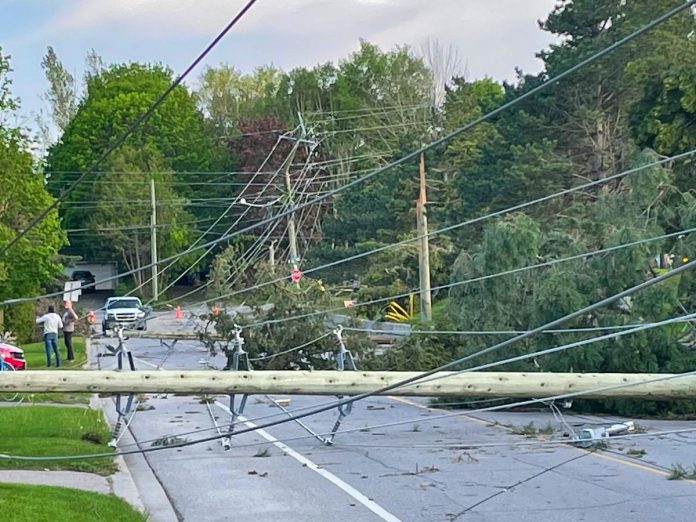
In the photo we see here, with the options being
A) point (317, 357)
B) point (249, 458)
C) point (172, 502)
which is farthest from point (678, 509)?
point (317, 357)

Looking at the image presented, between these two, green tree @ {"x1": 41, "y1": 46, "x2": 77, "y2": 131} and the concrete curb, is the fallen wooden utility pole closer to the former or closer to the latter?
the concrete curb

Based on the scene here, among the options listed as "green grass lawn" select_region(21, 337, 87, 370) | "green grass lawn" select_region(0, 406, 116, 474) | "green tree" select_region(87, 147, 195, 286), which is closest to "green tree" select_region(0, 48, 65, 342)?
"green grass lawn" select_region(21, 337, 87, 370)

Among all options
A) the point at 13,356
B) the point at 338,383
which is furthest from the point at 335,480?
the point at 13,356

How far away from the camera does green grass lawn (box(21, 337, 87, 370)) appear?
28.9 m

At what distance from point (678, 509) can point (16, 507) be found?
19.1 feet

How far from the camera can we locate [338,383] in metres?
11.2

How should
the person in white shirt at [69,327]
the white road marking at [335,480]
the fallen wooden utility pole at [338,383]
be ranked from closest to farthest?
the fallen wooden utility pole at [338,383] < the white road marking at [335,480] < the person in white shirt at [69,327]

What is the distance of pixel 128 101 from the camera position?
2904 inches

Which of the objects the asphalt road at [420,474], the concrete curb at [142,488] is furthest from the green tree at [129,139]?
the concrete curb at [142,488]

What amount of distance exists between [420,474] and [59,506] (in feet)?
13.8

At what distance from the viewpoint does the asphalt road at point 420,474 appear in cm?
1040

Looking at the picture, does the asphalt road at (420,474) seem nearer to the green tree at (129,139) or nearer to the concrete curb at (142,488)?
the concrete curb at (142,488)

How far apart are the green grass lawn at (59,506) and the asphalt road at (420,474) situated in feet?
2.31

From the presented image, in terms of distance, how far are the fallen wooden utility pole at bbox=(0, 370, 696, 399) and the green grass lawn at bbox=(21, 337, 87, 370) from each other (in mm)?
16353
